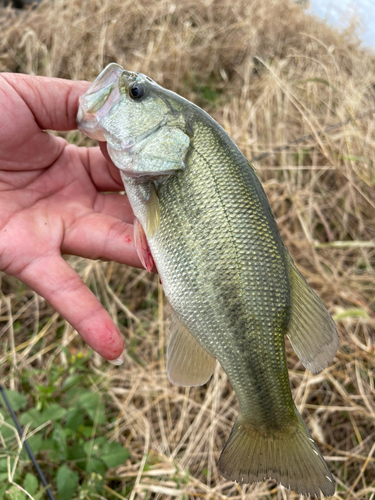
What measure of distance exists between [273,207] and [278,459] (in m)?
2.24

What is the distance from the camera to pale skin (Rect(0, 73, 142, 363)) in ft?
5.34

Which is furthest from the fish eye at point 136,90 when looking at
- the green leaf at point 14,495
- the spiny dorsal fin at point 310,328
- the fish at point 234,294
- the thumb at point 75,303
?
the green leaf at point 14,495

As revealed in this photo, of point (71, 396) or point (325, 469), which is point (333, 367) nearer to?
point (325, 469)

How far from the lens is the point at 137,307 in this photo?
2.97 metres

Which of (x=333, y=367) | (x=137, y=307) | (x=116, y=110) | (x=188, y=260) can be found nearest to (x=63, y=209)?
(x=116, y=110)

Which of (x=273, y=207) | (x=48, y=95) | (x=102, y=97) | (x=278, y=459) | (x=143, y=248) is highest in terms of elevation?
(x=102, y=97)

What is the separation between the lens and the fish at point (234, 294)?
4.50 ft

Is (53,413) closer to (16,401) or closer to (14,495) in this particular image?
(16,401)

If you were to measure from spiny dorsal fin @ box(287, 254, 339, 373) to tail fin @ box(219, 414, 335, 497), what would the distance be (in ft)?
0.84

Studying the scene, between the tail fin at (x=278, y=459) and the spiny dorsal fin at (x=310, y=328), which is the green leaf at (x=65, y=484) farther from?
the spiny dorsal fin at (x=310, y=328)

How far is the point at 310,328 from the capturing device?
1.42m

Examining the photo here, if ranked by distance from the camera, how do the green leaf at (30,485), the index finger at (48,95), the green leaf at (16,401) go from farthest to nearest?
the green leaf at (16,401), the index finger at (48,95), the green leaf at (30,485)

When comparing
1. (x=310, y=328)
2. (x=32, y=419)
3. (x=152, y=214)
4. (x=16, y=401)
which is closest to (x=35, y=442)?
(x=32, y=419)

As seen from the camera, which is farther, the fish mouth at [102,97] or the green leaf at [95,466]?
the green leaf at [95,466]
